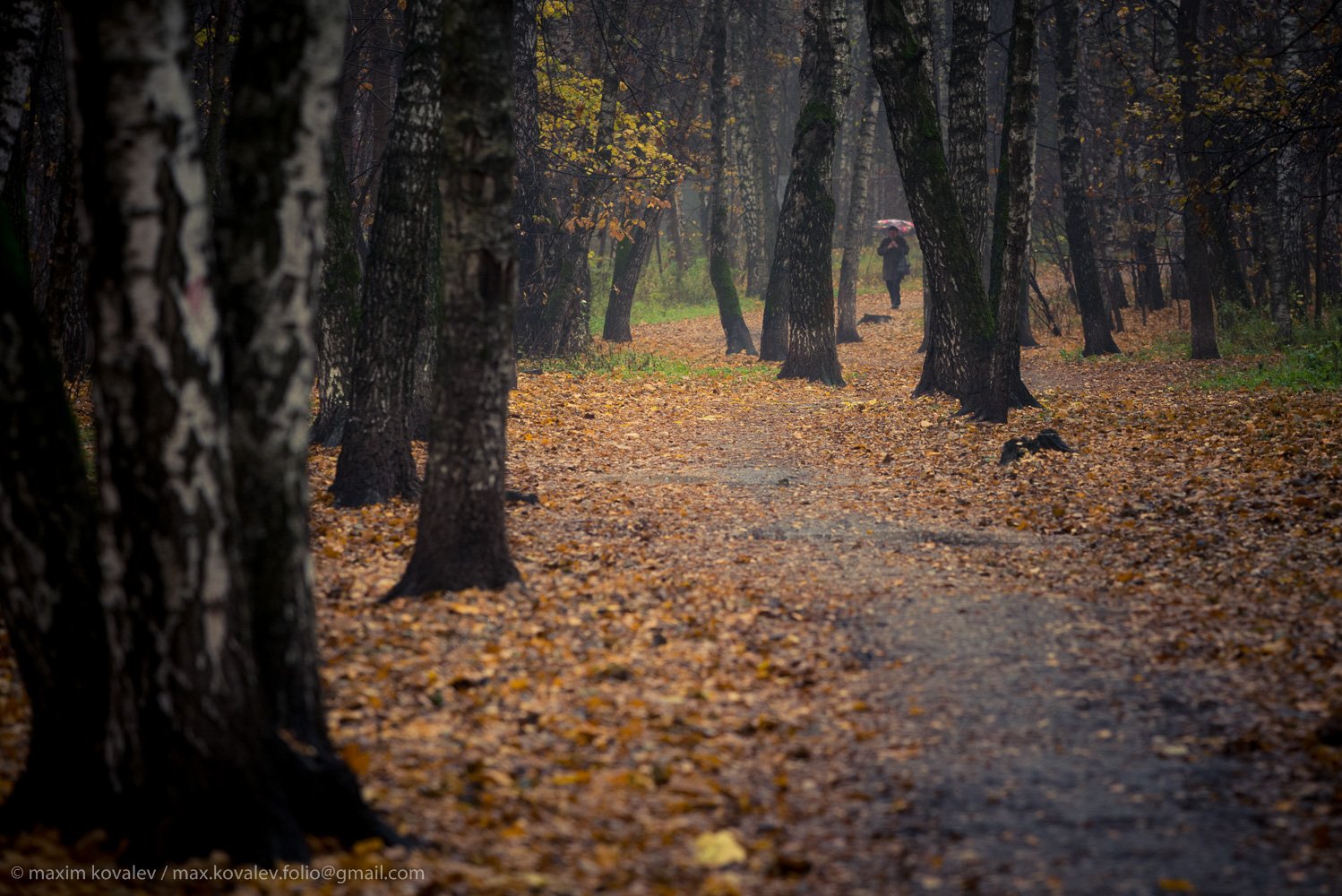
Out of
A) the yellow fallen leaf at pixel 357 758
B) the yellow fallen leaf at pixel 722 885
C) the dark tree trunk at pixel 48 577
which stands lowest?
the yellow fallen leaf at pixel 722 885

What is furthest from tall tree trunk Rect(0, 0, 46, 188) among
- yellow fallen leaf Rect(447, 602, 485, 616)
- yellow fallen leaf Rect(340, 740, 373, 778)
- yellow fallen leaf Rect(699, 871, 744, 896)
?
yellow fallen leaf Rect(699, 871, 744, 896)

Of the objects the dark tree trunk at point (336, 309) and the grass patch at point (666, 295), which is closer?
the dark tree trunk at point (336, 309)

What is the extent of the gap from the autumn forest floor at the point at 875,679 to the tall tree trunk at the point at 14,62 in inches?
125

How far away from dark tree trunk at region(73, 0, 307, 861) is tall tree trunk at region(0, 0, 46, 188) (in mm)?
3840

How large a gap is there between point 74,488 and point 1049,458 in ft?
29.0

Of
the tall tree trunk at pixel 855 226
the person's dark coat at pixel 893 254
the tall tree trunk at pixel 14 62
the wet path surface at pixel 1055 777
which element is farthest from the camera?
the person's dark coat at pixel 893 254

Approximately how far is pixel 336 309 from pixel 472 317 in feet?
15.3

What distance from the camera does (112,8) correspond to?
10.5 feet

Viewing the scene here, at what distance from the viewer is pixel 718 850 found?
12.8ft

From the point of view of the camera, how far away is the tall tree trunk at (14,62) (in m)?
6.40

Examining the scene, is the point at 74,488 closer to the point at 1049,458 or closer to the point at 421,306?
the point at 421,306

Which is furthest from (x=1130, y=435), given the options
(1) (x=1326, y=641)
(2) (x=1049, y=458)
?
(1) (x=1326, y=641)

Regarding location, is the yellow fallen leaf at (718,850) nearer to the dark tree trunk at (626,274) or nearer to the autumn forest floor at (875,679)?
the autumn forest floor at (875,679)

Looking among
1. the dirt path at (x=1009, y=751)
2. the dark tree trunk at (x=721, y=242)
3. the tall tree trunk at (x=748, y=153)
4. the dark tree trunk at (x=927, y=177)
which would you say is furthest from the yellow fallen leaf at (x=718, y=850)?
the tall tree trunk at (x=748, y=153)
